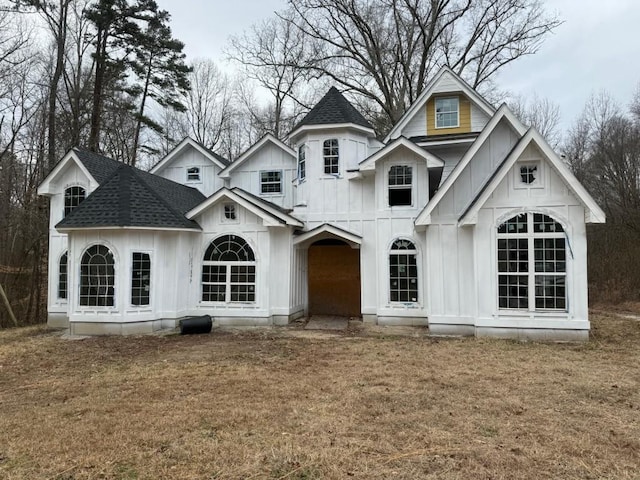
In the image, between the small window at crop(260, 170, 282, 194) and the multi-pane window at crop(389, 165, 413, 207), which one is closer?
the multi-pane window at crop(389, 165, 413, 207)

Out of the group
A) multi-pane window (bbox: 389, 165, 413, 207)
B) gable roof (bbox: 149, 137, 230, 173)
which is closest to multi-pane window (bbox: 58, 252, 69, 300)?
gable roof (bbox: 149, 137, 230, 173)

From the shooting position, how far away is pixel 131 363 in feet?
27.0

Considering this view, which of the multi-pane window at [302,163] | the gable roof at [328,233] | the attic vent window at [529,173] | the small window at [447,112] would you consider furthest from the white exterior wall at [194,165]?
the attic vent window at [529,173]

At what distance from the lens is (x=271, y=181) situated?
15742 mm

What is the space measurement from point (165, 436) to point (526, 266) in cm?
875

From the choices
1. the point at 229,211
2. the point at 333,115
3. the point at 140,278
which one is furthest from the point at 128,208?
the point at 333,115

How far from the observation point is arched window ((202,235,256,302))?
12.6 m

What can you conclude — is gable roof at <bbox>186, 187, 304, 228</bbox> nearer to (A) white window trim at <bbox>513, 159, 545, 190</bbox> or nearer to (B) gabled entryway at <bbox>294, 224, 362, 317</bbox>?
(B) gabled entryway at <bbox>294, 224, 362, 317</bbox>

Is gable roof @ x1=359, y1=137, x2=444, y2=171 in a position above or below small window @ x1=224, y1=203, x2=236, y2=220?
above

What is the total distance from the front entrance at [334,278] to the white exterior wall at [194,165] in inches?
198

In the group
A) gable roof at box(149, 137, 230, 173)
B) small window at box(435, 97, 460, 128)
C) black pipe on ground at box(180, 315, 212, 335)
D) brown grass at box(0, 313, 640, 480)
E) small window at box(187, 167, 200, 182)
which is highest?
small window at box(435, 97, 460, 128)

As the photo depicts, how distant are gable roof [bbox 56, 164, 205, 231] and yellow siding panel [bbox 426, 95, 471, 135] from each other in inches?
328

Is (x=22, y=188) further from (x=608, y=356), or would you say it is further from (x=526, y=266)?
(x=608, y=356)

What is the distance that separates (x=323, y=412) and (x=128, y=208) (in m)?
8.52
